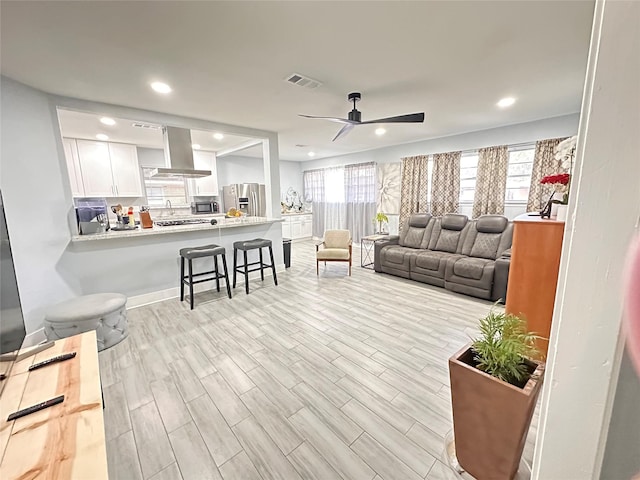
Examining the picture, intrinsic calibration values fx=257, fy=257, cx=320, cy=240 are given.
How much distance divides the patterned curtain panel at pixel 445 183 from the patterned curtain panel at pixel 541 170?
3.66 ft

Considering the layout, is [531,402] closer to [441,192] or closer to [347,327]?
[347,327]

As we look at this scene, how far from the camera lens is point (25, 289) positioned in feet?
7.88

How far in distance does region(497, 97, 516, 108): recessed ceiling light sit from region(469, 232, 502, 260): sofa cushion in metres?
1.72

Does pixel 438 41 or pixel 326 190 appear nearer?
pixel 438 41

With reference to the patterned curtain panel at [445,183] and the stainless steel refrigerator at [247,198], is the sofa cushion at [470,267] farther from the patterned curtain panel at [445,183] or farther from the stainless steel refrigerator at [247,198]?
the stainless steel refrigerator at [247,198]

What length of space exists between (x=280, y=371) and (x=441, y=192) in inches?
177

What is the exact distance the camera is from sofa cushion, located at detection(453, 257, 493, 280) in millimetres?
3365

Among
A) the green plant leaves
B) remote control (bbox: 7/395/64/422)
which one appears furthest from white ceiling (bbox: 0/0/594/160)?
remote control (bbox: 7/395/64/422)

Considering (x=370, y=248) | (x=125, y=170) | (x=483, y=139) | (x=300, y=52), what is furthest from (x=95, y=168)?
(x=483, y=139)

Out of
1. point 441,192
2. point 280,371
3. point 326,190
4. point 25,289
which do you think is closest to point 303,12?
point 280,371

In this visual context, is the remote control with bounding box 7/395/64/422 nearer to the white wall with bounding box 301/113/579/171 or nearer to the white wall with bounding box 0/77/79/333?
the white wall with bounding box 0/77/79/333

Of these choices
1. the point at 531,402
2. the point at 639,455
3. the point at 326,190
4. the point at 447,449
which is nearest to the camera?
the point at 639,455

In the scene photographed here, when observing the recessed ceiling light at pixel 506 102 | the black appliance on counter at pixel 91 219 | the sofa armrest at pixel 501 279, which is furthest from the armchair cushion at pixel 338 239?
the black appliance on counter at pixel 91 219

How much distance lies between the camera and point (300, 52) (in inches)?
77.6
